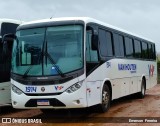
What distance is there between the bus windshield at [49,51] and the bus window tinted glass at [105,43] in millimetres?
1744

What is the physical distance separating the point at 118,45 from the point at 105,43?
1929 mm

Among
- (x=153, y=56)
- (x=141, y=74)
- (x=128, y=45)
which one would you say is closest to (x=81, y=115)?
(x=128, y=45)

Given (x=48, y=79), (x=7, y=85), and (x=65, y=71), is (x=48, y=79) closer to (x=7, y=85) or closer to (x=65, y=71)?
(x=65, y=71)

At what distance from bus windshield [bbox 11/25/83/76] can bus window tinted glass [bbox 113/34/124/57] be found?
3.70 meters

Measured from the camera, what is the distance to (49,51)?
1103 centimetres

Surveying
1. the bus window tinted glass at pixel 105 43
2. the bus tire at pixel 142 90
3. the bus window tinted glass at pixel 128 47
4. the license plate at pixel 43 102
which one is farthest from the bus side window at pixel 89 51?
the bus tire at pixel 142 90

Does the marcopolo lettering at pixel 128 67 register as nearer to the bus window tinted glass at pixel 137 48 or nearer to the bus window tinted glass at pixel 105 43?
the bus window tinted glass at pixel 137 48

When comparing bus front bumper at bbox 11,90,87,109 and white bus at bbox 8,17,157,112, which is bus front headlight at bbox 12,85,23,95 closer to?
white bus at bbox 8,17,157,112

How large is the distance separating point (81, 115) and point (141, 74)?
7.10m

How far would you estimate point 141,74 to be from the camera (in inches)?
750

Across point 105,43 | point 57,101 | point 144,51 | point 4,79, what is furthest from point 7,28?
point 144,51

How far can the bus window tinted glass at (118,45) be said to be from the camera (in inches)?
573

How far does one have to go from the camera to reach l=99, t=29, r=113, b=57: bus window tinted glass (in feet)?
41.6

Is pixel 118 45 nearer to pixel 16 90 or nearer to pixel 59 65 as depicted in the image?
pixel 59 65
